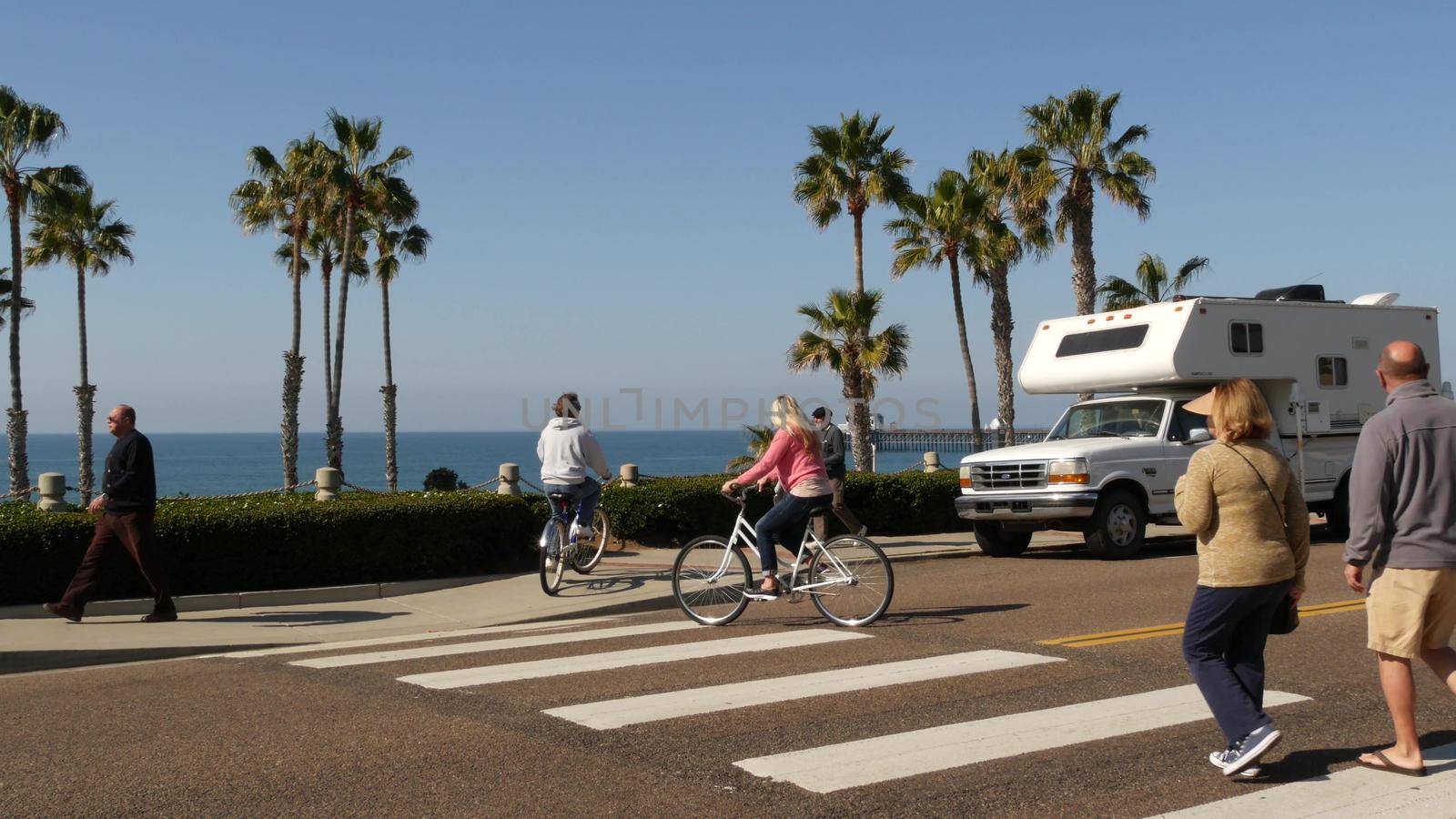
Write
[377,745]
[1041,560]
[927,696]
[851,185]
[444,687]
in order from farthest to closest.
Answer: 1. [851,185]
2. [1041,560]
3. [444,687]
4. [927,696]
5. [377,745]

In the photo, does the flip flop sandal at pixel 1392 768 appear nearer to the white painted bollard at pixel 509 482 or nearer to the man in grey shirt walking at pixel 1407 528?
the man in grey shirt walking at pixel 1407 528

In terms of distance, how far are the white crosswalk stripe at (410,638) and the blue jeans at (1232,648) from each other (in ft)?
20.8

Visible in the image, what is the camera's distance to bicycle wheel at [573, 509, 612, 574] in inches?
516

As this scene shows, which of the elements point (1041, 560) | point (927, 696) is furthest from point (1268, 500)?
point (1041, 560)

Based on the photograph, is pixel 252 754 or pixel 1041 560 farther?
pixel 1041 560

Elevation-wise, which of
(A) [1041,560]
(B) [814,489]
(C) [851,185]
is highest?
(C) [851,185]

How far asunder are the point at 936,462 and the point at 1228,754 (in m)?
17.0

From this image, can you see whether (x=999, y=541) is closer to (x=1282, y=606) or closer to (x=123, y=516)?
(x=123, y=516)

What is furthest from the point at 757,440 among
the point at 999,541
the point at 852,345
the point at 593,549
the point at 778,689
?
the point at 778,689

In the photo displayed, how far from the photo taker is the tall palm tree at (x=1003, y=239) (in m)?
33.1

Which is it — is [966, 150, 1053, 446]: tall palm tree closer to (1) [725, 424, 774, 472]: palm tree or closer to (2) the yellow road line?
(1) [725, 424, 774, 472]: palm tree

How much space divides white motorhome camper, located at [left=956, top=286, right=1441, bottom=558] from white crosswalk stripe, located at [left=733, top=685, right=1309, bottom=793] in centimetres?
810

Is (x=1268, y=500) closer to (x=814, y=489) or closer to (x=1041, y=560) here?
(x=814, y=489)

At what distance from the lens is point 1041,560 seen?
611 inches
